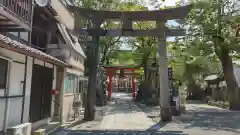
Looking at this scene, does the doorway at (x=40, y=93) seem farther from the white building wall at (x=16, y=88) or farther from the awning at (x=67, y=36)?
the awning at (x=67, y=36)

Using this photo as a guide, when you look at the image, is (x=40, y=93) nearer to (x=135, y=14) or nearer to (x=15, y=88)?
(x=15, y=88)

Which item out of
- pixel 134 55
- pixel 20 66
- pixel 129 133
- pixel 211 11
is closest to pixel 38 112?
pixel 20 66

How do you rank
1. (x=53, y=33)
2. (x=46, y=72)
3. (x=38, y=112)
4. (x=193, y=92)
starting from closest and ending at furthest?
(x=38, y=112), (x=46, y=72), (x=53, y=33), (x=193, y=92)

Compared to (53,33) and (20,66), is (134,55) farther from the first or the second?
(20,66)

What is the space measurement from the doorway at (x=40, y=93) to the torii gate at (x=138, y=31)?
328 centimetres

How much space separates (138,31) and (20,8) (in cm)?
880

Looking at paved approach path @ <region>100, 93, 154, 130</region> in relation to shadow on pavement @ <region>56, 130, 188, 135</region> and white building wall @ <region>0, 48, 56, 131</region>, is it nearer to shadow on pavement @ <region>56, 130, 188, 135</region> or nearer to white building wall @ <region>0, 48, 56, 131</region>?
shadow on pavement @ <region>56, 130, 188, 135</region>

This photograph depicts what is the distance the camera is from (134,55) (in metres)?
38.4

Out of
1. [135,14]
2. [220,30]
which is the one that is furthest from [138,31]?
[220,30]

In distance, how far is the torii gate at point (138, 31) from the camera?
50.2ft

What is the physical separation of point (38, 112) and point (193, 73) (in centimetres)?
2955

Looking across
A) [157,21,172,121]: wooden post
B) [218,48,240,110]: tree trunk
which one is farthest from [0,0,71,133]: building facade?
[218,48,240,110]: tree trunk

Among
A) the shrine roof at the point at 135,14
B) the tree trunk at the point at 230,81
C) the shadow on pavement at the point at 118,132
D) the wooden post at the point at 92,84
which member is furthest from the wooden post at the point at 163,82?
the tree trunk at the point at 230,81

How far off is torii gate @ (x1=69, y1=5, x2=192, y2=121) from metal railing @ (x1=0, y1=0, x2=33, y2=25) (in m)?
6.57
